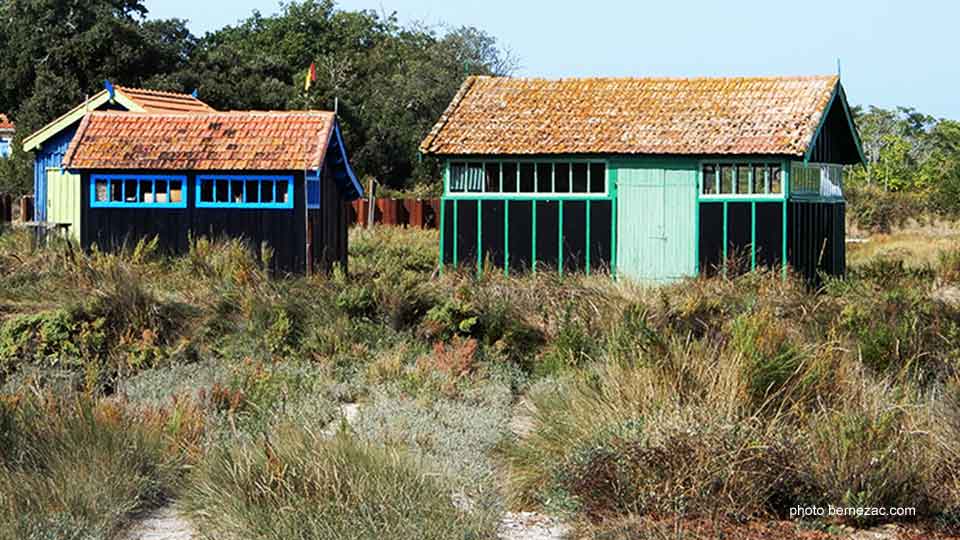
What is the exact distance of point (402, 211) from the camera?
158 feet

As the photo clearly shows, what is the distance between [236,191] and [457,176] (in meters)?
4.77

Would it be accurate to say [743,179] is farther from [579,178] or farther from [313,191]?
[313,191]

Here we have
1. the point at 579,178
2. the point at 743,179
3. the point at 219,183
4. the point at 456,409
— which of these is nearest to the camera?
the point at 456,409

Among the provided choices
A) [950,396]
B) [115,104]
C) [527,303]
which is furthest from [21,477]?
[115,104]

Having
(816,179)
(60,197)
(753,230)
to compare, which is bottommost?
(753,230)

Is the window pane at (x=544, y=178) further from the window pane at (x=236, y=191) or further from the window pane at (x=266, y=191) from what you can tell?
the window pane at (x=236, y=191)

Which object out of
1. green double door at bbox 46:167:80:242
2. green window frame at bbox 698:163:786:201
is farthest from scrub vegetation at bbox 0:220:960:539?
green double door at bbox 46:167:80:242

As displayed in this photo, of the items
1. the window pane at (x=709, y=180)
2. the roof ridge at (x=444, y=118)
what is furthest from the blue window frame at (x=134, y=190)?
the window pane at (x=709, y=180)

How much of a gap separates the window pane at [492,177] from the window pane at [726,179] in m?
3.93

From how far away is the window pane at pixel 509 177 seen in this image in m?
26.6

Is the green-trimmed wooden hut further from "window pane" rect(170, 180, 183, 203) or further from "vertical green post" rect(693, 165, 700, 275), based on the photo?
"window pane" rect(170, 180, 183, 203)

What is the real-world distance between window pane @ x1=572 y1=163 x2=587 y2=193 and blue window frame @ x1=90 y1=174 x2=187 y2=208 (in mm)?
6799

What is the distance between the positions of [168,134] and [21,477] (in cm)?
1505

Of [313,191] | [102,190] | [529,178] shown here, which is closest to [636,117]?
[529,178]
